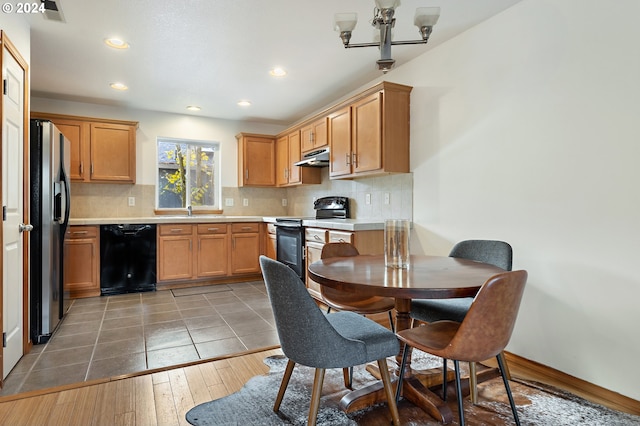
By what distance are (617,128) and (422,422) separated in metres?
1.85

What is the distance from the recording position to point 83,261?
4.08 meters

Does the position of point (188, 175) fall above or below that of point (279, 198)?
above

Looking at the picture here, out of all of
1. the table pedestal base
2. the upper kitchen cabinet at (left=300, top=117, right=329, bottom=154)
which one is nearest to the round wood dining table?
the table pedestal base

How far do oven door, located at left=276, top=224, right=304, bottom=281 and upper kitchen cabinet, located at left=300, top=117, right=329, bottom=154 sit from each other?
1009 mm

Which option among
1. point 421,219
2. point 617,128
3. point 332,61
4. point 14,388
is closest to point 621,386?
point 617,128

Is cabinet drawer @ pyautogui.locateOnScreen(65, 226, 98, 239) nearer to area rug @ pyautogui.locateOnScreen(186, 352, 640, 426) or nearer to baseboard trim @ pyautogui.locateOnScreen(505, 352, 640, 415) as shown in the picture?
area rug @ pyautogui.locateOnScreen(186, 352, 640, 426)

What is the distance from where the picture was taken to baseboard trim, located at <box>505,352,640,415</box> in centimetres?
188

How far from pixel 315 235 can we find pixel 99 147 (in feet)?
9.92

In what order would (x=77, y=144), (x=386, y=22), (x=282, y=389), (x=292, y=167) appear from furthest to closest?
(x=292, y=167), (x=77, y=144), (x=386, y=22), (x=282, y=389)

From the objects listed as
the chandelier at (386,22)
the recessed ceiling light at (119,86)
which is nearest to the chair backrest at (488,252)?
the chandelier at (386,22)

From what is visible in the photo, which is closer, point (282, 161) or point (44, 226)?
point (44, 226)

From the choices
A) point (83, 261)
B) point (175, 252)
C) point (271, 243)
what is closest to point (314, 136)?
point (271, 243)

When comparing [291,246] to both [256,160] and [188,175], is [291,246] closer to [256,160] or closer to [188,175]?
[256,160]

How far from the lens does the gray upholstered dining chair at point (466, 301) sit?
1.92 m
